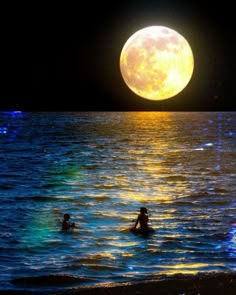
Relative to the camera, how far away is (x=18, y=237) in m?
20.2

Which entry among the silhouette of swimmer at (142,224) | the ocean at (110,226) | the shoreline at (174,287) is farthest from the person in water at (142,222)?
the shoreline at (174,287)

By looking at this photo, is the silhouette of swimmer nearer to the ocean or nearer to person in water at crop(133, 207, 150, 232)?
person in water at crop(133, 207, 150, 232)

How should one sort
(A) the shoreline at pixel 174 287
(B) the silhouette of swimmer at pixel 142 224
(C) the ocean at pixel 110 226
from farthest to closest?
(B) the silhouette of swimmer at pixel 142 224 < (C) the ocean at pixel 110 226 < (A) the shoreline at pixel 174 287

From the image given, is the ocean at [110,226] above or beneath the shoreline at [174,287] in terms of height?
above

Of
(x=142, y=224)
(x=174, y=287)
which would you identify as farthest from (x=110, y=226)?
(x=174, y=287)

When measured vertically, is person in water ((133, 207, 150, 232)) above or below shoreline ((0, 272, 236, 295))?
above

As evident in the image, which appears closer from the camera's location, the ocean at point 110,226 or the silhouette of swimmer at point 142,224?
the ocean at point 110,226

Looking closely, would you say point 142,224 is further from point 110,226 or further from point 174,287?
point 174,287

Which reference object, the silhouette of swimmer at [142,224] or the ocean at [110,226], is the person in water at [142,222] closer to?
the silhouette of swimmer at [142,224]

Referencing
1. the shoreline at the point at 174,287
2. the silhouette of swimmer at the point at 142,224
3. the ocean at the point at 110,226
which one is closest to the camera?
the shoreline at the point at 174,287

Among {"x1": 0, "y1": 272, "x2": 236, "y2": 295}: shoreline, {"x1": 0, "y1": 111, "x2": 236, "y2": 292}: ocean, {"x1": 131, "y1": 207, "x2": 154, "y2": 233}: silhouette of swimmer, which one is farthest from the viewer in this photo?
{"x1": 131, "y1": 207, "x2": 154, "y2": 233}: silhouette of swimmer

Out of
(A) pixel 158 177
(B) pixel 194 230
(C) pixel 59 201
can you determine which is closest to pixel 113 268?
(B) pixel 194 230

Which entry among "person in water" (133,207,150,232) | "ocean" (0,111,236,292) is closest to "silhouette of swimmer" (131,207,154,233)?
"person in water" (133,207,150,232)

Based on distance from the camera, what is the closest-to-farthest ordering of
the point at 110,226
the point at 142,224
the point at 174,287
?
the point at 174,287
the point at 142,224
the point at 110,226
